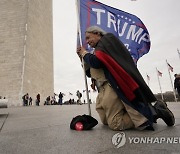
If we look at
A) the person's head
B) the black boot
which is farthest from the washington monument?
the black boot

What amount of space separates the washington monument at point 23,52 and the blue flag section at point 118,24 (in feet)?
65.8

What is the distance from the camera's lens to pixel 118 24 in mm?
3115

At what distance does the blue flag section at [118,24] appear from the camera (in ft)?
9.78

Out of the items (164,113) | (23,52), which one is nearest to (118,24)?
(164,113)

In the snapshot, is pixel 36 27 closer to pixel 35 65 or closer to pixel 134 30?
pixel 35 65

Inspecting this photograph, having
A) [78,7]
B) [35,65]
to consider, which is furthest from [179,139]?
[35,65]

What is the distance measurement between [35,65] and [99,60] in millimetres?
23918

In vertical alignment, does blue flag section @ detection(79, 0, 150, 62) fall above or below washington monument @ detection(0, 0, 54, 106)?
below

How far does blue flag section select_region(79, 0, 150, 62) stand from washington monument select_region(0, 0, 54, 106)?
65.8 feet

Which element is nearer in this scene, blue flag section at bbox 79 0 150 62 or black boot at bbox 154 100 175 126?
black boot at bbox 154 100 175 126

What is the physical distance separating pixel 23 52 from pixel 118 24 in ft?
72.3

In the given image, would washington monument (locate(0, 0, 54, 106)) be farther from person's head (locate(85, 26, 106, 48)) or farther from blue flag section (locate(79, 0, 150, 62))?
person's head (locate(85, 26, 106, 48))

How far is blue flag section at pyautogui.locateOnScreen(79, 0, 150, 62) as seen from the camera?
9.78ft

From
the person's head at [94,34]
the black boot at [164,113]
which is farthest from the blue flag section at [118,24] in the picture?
the black boot at [164,113]
